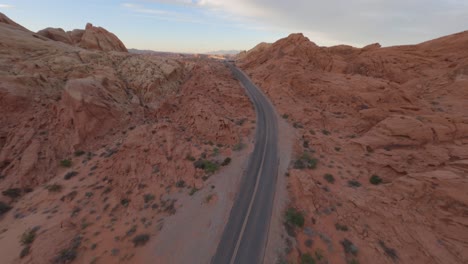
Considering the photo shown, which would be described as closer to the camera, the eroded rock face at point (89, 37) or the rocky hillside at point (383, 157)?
the rocky hillside at point (383, 157)

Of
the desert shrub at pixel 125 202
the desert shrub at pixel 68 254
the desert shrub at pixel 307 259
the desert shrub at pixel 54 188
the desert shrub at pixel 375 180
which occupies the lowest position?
the desert shrub at pixel 54 188

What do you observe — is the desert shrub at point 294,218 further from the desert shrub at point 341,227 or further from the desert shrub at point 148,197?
the desert shrub at point 148,197

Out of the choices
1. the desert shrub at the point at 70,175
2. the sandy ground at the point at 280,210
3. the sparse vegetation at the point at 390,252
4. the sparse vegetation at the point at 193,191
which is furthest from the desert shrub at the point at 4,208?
the sparse vegetation at the point at 390,252

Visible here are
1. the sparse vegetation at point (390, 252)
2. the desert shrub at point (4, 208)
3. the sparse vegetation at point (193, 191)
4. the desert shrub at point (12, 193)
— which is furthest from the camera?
the desert shrub at point (12, 193)

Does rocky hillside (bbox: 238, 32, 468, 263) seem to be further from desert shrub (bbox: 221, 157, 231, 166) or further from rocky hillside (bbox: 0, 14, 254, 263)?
rocky hillside (bbox: 0, 14, 254, 263)

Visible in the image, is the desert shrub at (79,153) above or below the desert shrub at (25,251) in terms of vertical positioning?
above

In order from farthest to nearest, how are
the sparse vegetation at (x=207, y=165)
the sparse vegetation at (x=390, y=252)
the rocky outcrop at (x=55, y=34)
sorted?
the rocky outcrop at (x=55, y=34)
the sparse vegetation at (x=207, y=165)
the sparse vegetation at (x=390, y=252)

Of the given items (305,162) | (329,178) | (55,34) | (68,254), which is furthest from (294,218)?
(55,34)
